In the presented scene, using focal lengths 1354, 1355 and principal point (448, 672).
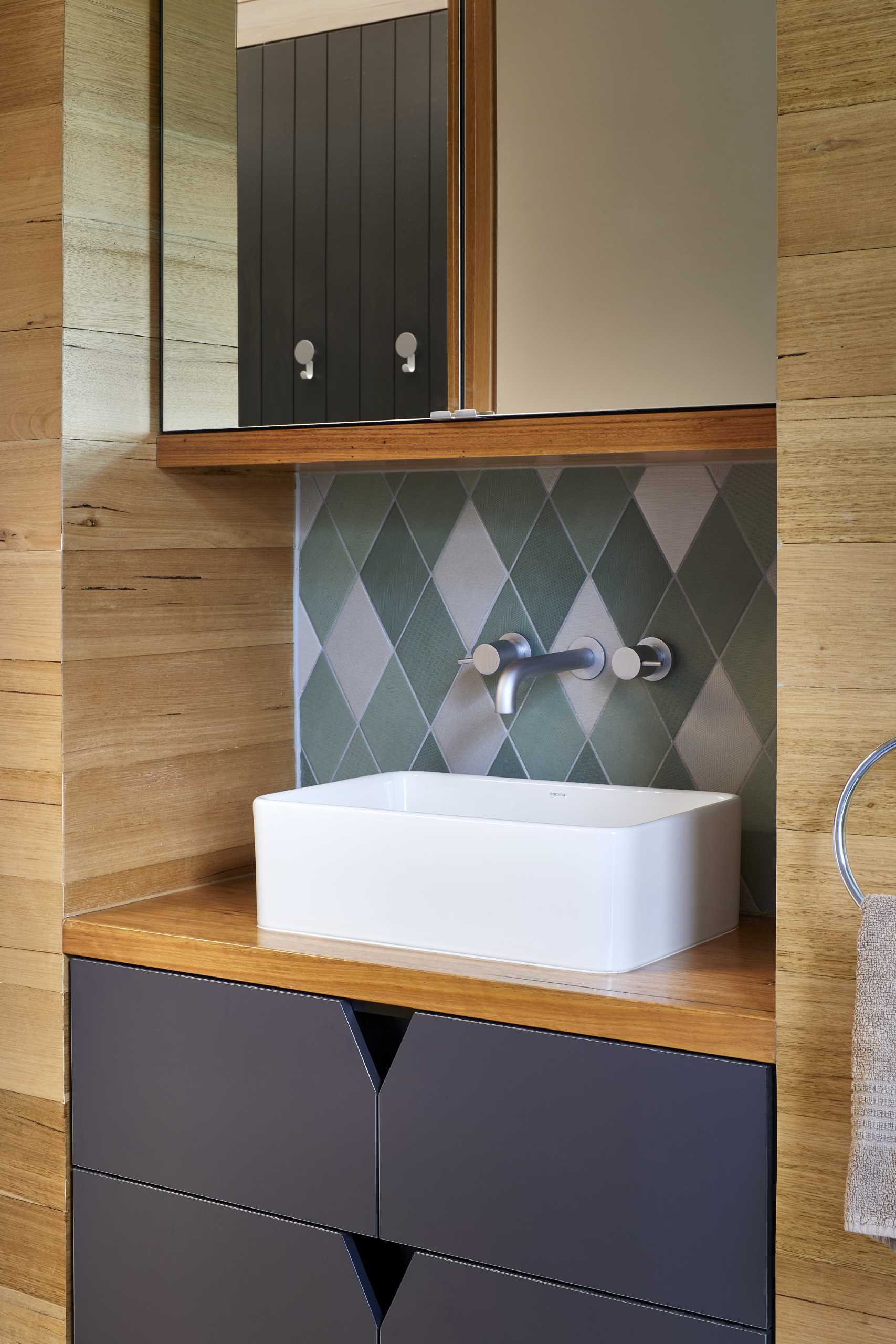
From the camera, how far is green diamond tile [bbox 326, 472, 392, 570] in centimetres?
214

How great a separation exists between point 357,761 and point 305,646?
0.69 ft

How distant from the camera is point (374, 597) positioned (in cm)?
215

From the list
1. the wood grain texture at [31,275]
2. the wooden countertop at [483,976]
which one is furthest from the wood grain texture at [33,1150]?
the wood grain texture at [31,275]

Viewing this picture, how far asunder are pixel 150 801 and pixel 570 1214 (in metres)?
0.84

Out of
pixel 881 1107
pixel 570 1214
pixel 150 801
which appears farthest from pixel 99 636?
pixel 881 1107

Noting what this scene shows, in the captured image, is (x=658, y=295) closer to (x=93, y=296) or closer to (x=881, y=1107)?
(x=93, y=296)

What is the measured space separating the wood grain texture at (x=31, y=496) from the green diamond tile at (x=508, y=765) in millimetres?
708

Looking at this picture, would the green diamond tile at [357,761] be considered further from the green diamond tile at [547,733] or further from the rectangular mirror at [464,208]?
the rectangular mirror at [464,208]

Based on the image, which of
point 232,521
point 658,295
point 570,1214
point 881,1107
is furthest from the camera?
point 232,521

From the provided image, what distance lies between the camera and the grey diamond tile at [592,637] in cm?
195

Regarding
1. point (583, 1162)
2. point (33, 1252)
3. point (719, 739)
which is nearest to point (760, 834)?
point (719, 739)

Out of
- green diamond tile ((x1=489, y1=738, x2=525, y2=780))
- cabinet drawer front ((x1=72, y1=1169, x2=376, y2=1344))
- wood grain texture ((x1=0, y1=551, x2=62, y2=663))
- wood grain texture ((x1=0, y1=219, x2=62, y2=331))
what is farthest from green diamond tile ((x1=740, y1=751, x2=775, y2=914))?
wood grain texture ((x1=0, y1=219, x2=62, y2=331))

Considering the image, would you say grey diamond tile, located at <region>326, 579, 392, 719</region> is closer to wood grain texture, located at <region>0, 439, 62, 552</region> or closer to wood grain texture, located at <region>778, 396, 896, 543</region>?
wood grain texture, located at <region>0, 439, 62, 552</region>

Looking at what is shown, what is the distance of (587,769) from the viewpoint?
1975 mm
